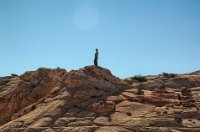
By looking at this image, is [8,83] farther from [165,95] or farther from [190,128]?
[190,128]

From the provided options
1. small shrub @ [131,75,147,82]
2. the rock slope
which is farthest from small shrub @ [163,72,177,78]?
small shrub @ [131,75,147,82]

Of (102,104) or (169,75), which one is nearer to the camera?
(102,104)

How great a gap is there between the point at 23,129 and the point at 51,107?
3.09 meters

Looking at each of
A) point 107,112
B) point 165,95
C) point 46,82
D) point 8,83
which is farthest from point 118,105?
point 8,83

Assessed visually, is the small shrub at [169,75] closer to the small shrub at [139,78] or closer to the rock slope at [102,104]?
the rock slope at [102,104]

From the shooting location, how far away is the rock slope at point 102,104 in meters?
22.0

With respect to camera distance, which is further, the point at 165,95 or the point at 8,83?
the point at 8,83

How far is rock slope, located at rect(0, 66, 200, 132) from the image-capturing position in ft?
72.1

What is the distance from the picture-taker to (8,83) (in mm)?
36750

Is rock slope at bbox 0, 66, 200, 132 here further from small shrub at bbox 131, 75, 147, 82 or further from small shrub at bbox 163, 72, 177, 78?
small shrub at bbox 131, 75, 147, 82

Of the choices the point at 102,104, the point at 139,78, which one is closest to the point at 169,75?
the point at 139,78

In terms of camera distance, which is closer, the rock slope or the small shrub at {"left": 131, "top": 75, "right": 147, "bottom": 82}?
the rock slope

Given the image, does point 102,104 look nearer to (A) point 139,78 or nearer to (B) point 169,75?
(A) point 139,78

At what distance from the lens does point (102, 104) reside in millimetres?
24844
